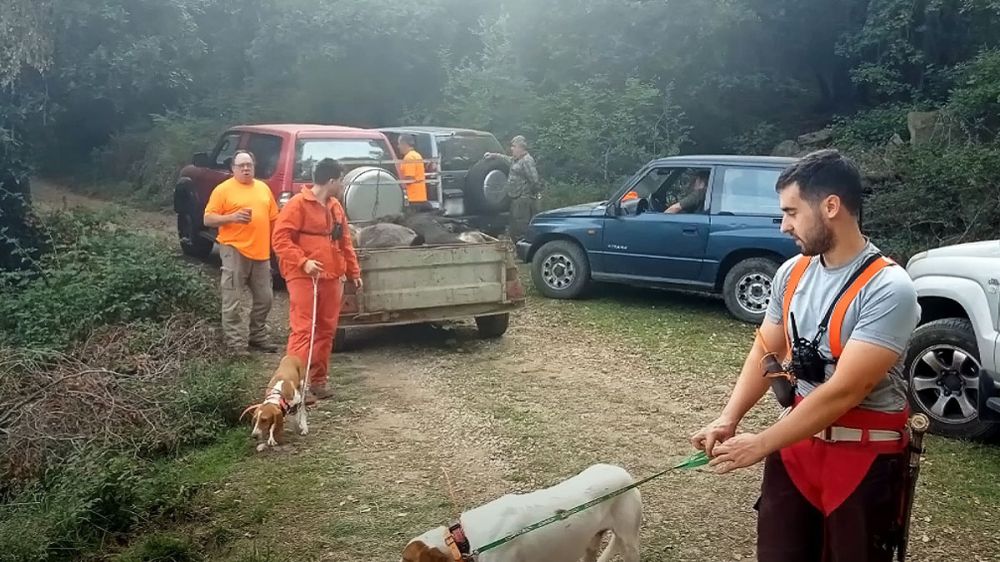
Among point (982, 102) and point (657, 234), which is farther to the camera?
point (982, 102)

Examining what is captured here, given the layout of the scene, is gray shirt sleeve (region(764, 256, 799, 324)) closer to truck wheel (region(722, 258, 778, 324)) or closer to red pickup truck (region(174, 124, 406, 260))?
red pickup truck (region(174, 124, 406, 260))

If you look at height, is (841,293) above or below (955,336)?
above

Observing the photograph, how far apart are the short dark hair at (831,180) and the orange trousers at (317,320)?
4.85 meters

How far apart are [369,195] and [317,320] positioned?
2.34 meters

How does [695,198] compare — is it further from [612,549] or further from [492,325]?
[612,549]

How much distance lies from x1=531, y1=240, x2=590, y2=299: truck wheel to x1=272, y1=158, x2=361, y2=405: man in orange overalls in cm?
422

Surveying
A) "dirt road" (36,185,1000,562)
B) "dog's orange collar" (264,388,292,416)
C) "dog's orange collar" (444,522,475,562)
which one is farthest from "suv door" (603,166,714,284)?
"dog's orange collar" (444,522,475,562)

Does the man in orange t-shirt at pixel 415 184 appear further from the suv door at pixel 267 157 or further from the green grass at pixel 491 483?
the green grass at pixel 491 483

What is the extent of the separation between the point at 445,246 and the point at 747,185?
3398 mm

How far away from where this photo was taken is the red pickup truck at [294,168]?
9.22 m

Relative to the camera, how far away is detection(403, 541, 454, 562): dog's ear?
3475 millimetres

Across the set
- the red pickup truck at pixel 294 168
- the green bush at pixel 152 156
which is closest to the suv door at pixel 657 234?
the red pickup truck at pixel 294 168

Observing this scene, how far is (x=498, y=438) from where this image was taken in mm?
6438

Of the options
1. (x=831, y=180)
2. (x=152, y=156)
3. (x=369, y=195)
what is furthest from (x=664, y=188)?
(x=152, y=156)
